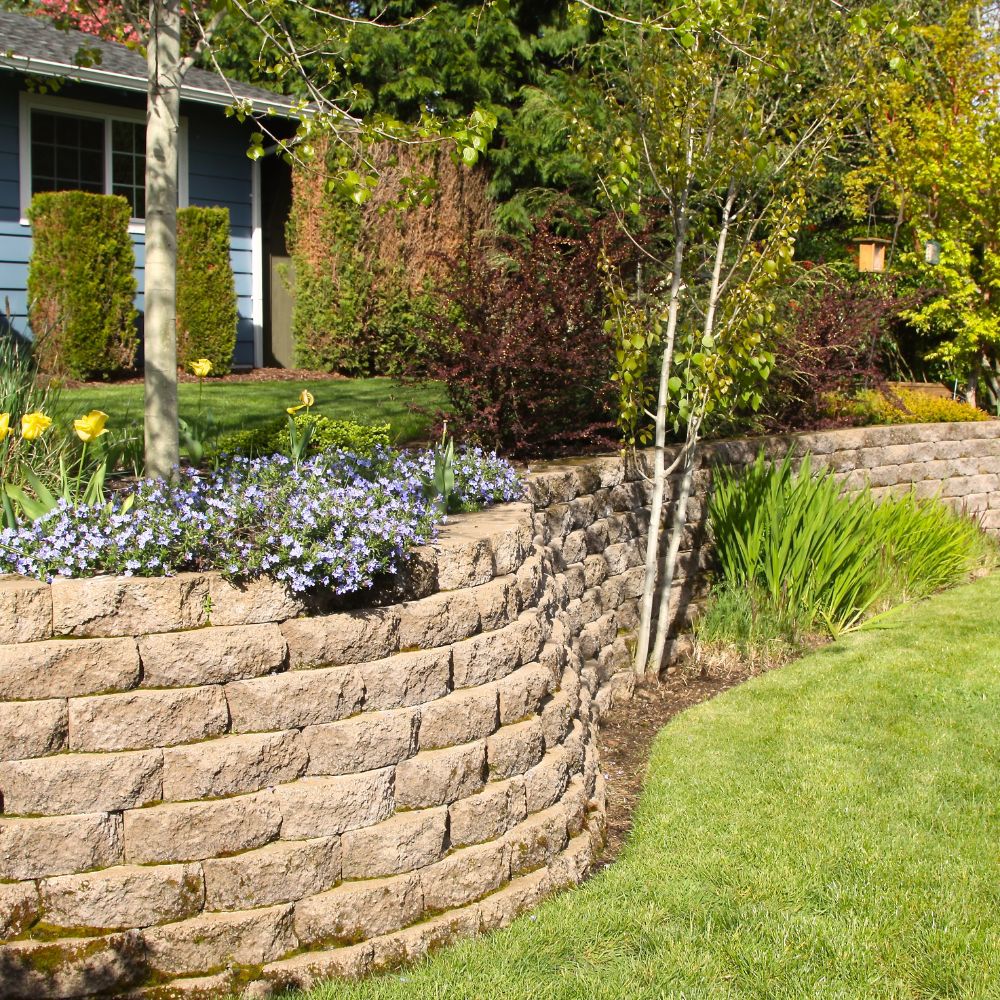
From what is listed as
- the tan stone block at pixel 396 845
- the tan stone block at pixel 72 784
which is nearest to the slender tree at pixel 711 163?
the tan stone block at pixel 396 845

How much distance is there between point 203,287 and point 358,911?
1001 cm

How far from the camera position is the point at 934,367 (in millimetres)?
13531

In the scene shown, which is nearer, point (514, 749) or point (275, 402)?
point (514, 749)

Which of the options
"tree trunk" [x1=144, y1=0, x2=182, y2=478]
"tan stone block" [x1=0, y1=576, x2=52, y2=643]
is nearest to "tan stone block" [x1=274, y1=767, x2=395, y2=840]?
"tan stone block" [x1=0, y1=576, x2=52, y2=643]

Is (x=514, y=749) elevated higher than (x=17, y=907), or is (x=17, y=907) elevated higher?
(x=514, y=749)

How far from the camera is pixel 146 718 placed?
3.19 meters

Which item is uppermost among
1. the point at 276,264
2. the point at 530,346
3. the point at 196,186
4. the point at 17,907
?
the point at 196,186

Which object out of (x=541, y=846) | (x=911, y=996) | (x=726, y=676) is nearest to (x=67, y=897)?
(x=541, y=846)

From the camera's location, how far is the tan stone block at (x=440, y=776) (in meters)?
3.53

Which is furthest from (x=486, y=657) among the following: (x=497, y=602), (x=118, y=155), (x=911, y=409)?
(x=118, y=155)

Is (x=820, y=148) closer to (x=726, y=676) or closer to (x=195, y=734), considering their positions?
(x=726, y=676)

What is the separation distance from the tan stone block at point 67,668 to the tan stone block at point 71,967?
2.16 feet

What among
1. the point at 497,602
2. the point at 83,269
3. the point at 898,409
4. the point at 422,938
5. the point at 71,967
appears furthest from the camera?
the point at 83,269

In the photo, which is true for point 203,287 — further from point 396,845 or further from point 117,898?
point 117,898
